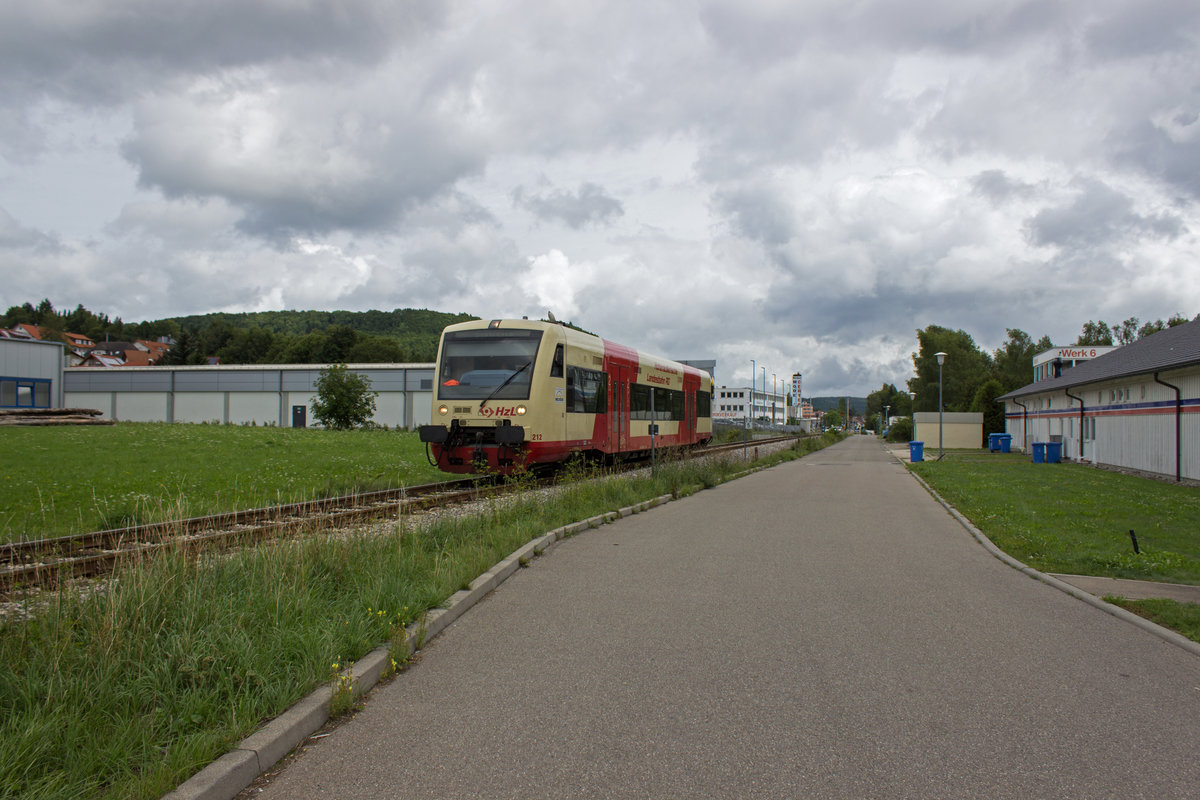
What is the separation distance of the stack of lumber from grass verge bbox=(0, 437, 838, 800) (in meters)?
40.9

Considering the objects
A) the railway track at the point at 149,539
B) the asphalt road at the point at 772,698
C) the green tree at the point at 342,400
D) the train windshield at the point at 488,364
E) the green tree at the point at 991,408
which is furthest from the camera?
the green tree at the point at 991,408

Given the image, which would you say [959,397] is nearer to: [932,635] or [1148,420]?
[1148,420]

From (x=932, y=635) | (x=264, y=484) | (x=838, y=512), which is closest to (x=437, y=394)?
(x=264, y=484)

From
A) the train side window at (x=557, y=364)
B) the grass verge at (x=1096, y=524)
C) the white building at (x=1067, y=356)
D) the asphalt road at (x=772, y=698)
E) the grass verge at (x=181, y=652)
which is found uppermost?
the white building at (x=1067, y=356)

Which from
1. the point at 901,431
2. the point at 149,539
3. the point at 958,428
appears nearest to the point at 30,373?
the point at 149,539

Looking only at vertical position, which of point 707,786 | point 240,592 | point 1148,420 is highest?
point 1148,420

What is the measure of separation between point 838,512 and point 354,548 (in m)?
9.20

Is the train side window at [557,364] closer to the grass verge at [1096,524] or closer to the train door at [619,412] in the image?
the train door at [619,412]

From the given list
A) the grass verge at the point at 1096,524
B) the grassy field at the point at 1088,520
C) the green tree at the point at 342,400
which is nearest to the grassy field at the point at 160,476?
the grass verge at the point at 1096,524

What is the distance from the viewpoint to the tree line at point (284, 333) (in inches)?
4112

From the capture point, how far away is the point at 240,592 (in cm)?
555

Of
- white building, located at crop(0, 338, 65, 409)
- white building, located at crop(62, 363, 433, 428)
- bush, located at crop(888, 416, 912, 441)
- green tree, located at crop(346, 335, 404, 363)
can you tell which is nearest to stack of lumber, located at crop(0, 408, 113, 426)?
white building, located at crop(0, 338, 65, 409)

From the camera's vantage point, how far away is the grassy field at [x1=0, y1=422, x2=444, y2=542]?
10.7 m

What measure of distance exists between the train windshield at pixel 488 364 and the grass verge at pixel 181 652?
8.12m
